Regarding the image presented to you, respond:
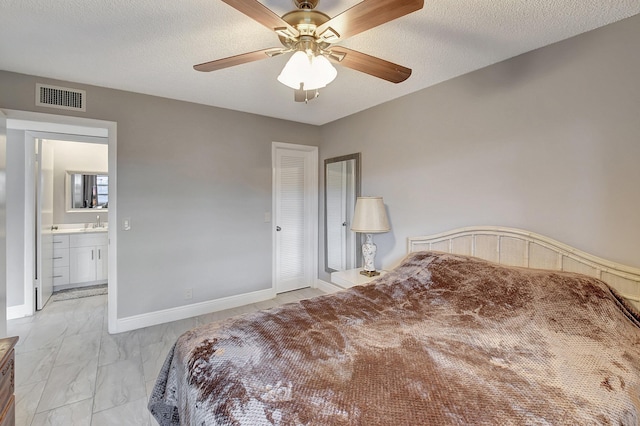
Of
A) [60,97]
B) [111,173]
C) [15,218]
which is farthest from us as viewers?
[15,218]

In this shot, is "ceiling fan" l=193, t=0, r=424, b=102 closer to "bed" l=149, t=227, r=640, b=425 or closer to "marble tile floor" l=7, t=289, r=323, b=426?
"bed" l=149, t=227, r=640, b=425

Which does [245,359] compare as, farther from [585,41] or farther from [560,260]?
[585,41]

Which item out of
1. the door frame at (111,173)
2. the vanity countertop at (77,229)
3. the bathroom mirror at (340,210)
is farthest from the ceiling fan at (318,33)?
the vanity countertop at (77,229)

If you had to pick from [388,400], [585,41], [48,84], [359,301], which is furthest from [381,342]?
[48,84]

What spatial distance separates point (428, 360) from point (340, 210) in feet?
8.65

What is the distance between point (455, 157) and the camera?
2.44 meters

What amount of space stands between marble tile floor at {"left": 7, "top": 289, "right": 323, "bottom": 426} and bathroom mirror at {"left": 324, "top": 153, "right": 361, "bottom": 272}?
52.8 inches

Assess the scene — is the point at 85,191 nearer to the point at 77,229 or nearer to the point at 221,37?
the point at 77,229

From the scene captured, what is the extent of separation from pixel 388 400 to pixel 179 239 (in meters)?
2.81

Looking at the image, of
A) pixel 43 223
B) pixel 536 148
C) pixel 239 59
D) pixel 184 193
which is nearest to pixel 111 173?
pixel 184 193

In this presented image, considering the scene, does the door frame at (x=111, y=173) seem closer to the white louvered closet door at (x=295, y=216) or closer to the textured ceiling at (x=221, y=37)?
the textured ceiling at (x=221, y=37)

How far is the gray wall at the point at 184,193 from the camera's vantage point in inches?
109

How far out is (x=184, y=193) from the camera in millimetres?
3080

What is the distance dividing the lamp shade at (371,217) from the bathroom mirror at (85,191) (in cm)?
395
